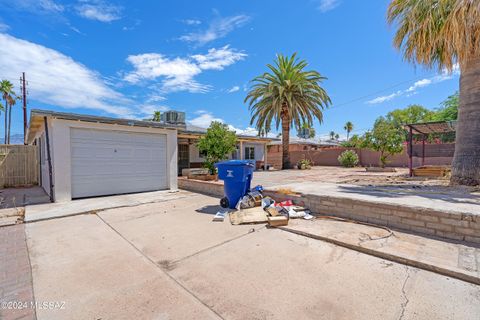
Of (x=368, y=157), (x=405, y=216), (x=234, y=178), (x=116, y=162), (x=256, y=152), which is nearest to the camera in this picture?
(x=405, y=216)

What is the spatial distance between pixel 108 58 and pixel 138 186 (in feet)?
27.4

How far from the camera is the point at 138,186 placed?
29.9 feet

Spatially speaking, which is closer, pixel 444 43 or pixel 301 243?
pixel 301 243

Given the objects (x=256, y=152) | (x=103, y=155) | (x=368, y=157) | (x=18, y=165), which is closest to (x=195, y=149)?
(x=256, y=152)

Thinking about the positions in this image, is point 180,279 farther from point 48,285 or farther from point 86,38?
point 86,38

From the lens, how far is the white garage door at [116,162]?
783cm

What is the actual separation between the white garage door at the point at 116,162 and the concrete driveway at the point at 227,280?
3.86 metres

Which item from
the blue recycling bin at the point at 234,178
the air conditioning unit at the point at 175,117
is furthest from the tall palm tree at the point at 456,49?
the air conditioning unit at the point at 175,117

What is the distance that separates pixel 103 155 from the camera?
827cm

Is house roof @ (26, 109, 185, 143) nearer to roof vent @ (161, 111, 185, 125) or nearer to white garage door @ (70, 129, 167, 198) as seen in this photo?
white garage door @ (70, 129, 167, 198)

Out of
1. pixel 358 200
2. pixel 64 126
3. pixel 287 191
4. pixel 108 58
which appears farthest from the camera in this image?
pixel 108 58

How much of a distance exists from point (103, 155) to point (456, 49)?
37.4 feet

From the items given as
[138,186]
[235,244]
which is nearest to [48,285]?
[235,244]

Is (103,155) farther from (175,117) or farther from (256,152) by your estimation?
(256,152)
